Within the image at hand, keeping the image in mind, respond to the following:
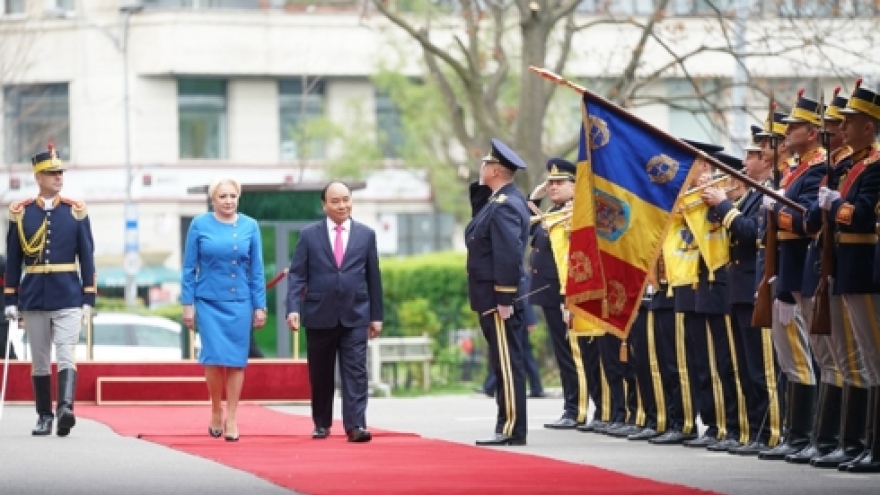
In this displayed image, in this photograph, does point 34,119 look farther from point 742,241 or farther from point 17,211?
point 742,241

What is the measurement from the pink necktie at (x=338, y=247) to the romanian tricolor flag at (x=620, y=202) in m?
3.23

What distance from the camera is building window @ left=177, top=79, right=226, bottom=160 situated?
61562 millimetres

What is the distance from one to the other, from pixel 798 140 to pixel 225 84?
4745 cm

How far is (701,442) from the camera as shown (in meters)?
17.2

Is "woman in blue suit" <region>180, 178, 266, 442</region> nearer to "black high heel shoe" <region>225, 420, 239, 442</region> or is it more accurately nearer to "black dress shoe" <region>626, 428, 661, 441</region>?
"black high heel shoe" <region>225, 420, 239, 442</region>

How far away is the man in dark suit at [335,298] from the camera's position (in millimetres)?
18281

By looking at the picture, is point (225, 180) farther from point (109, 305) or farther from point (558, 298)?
point (109, 305)

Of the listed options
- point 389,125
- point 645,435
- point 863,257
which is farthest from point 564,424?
point 389,125

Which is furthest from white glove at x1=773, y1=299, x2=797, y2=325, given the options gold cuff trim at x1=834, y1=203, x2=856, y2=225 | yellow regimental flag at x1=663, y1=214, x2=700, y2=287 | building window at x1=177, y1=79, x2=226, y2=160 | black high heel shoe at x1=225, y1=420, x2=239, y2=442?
building window at x1=177, y1=79, x2=226, y2=160

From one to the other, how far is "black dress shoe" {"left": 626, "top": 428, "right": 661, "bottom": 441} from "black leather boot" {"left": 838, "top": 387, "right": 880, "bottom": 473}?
3873mm

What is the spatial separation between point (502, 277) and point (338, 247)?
1783 millimetres

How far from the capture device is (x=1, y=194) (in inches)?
2298

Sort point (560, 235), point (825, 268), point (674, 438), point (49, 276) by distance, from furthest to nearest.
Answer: point (560, 235) < point (49, 276) < point (674, 438) < point (825, 268)

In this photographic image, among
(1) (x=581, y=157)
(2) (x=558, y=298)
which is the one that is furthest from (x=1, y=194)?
(1) (x=581, y=157)
